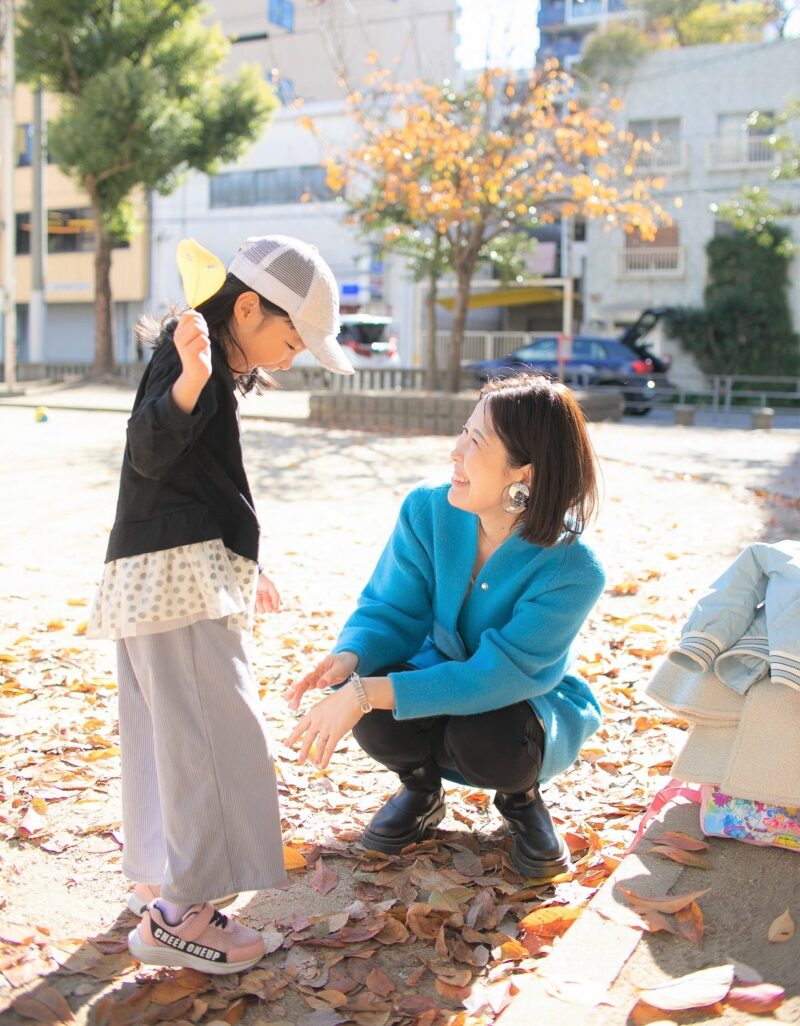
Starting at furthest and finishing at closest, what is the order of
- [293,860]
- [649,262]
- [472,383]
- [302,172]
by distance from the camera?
[302,172]
[649,262]
[472,383]
[293,860]

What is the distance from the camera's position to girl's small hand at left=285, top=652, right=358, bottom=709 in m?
2.26

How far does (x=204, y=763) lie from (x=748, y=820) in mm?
1249

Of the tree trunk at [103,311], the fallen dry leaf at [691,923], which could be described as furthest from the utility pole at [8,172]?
the fallen dry leaf at [691,923]

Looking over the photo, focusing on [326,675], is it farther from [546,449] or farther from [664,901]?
[664,901]

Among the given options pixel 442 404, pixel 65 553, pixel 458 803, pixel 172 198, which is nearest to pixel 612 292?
pixel 172 198

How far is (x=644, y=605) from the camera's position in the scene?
4988mm

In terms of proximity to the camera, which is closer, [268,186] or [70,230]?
[268,186]

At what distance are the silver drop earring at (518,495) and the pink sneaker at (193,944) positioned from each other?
3.46 feet

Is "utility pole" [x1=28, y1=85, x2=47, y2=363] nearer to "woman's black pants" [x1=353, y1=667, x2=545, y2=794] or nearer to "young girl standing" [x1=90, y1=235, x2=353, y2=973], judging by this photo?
A: "young girl standing" [x1=90, y1=235, x2=353, y2=973]

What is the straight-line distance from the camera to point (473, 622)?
2523 millimetres

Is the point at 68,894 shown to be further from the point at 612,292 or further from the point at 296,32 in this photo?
the point at 296,32

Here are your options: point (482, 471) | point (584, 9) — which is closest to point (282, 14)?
point (584, 9)

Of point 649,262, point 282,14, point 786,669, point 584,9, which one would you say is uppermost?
point 584,9

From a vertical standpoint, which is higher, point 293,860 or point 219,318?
point 219,318
